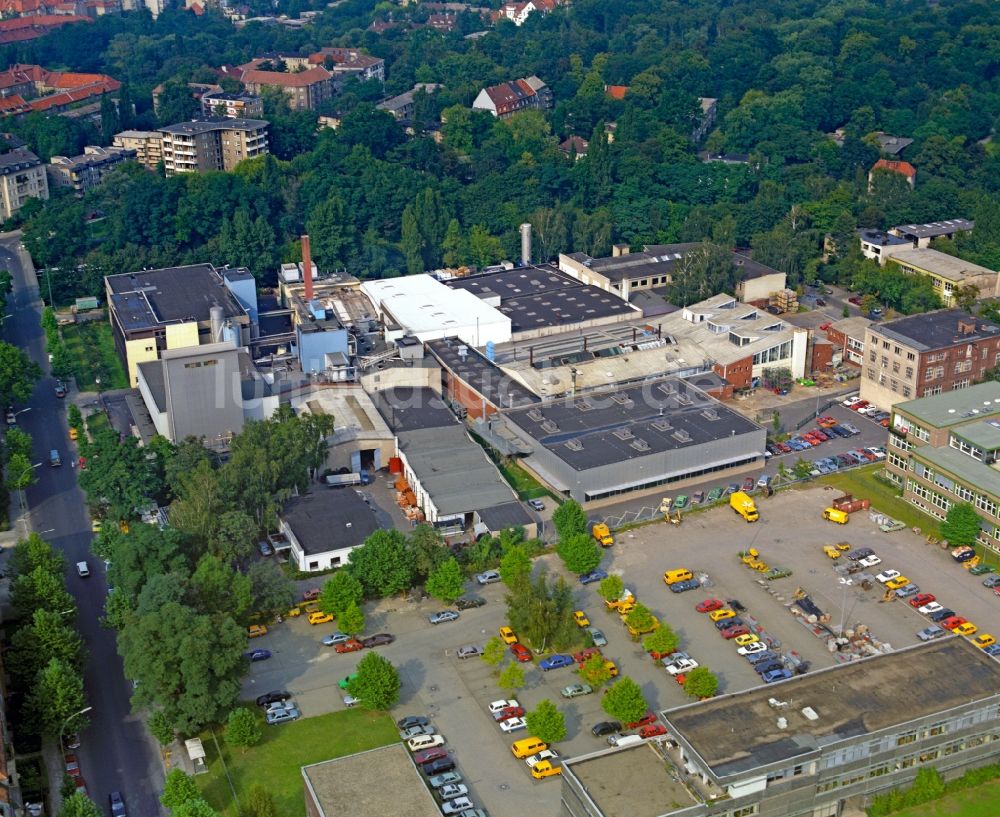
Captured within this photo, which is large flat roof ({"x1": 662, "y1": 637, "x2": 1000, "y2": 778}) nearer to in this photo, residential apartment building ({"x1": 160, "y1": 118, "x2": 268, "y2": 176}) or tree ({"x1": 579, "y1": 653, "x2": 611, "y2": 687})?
tree ({"x1": 579, "y1": 653, "x2": 611, "y2": 687})

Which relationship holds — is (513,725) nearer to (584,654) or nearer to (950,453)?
(584,654)

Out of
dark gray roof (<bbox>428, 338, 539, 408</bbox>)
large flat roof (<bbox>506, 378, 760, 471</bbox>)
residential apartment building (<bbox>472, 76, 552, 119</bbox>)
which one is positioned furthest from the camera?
residential apartment building (<bbox>472, 76, 552, 119</bbox>)

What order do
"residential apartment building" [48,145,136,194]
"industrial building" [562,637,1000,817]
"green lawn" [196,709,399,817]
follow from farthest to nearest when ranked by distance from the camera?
"residential apartment building" [48,145,136,194]
"green lawn" [196,709,399,817]
"industrial building" [562,637,1000,817]

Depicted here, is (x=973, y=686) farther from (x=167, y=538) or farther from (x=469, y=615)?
(x=167, y=538)

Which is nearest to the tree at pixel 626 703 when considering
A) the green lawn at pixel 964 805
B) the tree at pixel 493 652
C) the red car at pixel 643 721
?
the red car at pixel 643 721

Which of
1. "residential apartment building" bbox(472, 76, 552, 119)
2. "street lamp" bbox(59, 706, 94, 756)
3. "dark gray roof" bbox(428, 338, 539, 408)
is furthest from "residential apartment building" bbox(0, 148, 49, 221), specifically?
"street lamp" bbox(59, 706, 94, 756)

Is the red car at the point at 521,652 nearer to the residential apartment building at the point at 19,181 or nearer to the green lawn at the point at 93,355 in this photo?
the green lawn at the point at 93,355
